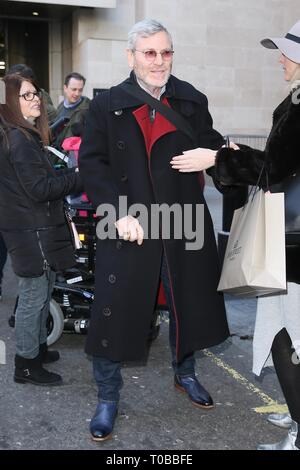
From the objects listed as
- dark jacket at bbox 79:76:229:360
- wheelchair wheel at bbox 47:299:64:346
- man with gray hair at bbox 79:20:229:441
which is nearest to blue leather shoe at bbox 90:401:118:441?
man with gray hair at bbox 79:20:229:441

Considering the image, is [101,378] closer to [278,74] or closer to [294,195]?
[294,195]

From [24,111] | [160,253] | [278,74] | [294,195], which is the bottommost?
[160,253]

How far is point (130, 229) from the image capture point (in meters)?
2.84

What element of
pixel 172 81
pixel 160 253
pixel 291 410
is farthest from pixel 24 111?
pixel 291 410

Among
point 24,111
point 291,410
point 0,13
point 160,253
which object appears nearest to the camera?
point 291,410

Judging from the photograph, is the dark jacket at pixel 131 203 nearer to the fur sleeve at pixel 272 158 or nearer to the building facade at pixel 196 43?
the fur sleeve at pixel 272 158

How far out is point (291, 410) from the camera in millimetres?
2809

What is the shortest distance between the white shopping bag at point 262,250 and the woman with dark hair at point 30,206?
1.44 m

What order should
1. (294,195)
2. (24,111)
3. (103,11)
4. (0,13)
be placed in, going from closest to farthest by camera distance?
(294,195), (24,111), (103,11), (0,13)

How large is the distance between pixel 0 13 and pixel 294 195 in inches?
765

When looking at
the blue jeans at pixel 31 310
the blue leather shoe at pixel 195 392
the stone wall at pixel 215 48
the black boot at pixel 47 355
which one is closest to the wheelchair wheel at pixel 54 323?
the black boot at pixel 47 355

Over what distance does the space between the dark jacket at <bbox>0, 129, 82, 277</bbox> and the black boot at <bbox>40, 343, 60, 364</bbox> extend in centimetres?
72

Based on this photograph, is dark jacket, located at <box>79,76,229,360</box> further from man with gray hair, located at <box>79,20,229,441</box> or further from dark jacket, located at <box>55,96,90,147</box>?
dark jacket, located at <box>55,96,90,147</box>

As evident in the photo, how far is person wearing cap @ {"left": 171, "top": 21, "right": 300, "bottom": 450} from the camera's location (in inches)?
96.6
